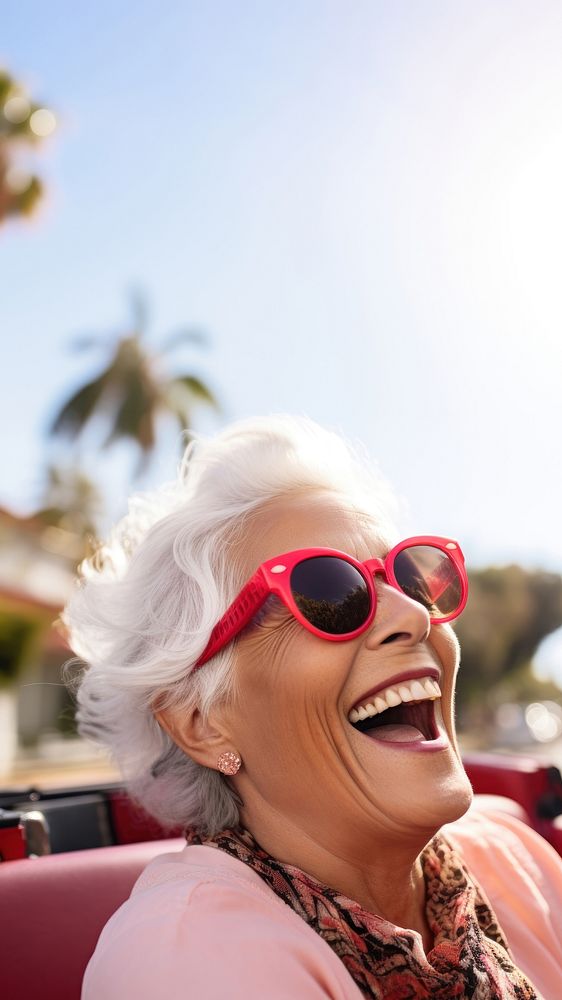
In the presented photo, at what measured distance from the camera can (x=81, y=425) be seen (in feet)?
99.7

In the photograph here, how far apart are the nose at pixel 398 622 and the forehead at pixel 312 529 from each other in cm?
13

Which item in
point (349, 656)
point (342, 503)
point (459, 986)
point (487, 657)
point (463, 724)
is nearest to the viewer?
point (459, 986)

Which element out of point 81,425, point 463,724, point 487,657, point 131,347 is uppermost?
point 131,347

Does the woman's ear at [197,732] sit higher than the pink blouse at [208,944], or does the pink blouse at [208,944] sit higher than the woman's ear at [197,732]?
the woman's ear at [197,732]

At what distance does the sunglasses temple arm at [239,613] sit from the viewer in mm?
1714

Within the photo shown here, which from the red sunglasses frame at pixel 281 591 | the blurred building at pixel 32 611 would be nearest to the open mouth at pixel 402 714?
the red sunglasses frame at pixel 281 591

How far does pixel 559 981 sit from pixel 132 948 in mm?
1020

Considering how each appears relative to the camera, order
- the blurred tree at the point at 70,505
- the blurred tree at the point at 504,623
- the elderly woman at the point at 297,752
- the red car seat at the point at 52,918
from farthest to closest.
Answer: the blurred tree at the point at 504,623 < the blurred tree at the point at 70,505 < the red car seat at the point at 52,918 < the elderly woman at the point at 297,752

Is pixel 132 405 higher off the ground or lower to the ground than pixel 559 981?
higher

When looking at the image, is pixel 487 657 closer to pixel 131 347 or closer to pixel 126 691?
pixel 131 347

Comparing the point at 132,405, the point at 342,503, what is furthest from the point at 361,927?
the point at 132,405

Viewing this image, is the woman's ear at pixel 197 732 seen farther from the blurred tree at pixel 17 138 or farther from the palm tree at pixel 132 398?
the palm tree at pixel 132 398

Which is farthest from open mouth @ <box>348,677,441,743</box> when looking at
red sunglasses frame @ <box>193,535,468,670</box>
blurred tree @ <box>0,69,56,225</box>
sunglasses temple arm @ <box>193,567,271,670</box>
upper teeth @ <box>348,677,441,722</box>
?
blurred tree @ <box>0,69,56,225</box>

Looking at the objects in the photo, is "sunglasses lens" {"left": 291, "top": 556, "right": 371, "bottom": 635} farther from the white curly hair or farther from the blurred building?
the blurred building
